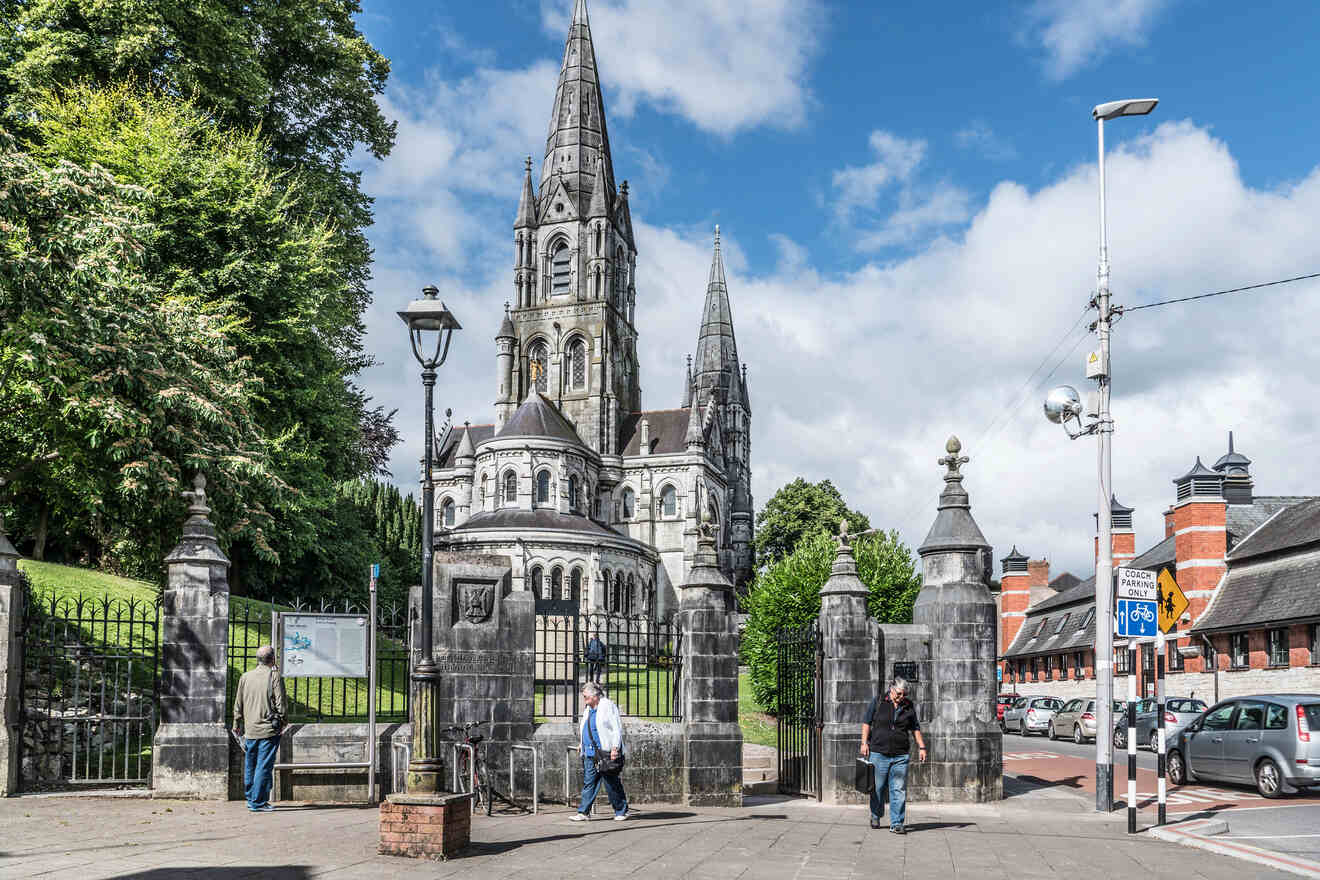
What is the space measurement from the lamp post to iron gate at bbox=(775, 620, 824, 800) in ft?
21.2

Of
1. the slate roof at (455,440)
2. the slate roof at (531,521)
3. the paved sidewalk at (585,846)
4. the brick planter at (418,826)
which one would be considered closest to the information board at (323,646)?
the paved sidewalk at (585,846)

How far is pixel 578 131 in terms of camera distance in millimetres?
77125

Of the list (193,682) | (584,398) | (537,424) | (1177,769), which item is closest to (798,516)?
(584,398)

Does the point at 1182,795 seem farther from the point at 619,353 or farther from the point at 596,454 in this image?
the point at 619,353

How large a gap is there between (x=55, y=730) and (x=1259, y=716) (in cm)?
1703

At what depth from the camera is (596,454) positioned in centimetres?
7044

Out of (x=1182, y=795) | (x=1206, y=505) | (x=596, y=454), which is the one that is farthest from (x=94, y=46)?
(x=596, y=454)

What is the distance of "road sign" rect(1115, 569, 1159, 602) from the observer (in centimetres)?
1266

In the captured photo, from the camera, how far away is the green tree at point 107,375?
14.4m

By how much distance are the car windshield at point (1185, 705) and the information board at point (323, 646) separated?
20.2 metres

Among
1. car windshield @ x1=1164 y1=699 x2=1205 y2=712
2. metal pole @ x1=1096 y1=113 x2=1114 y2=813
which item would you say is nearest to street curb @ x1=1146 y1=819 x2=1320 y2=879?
metal pole @ x1=1096 y1=113 x2=1114 y2=813

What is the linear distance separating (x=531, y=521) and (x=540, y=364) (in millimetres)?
18165

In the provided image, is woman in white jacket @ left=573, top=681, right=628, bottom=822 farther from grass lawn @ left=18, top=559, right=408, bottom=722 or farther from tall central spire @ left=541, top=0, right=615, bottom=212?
tall central spire @ left=541, top=0, right=615, bottom=212

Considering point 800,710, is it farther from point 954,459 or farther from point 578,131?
point 578,131
